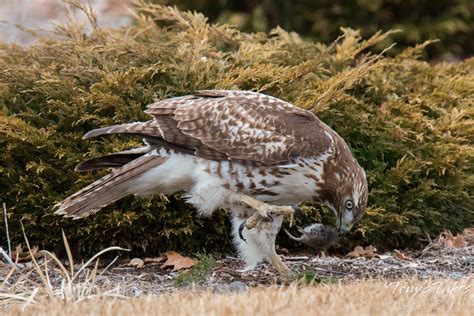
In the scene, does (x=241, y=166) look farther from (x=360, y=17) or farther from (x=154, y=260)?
(x=360, y=17)

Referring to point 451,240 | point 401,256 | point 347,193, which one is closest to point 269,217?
point 347,193

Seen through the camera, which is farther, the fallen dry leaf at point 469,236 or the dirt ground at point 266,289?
the fallen dry leaf at point 469,236

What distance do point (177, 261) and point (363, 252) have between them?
1.62 m

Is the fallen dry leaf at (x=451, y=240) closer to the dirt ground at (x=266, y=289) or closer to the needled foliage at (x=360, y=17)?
the dirt ground at (x=266, y=289)

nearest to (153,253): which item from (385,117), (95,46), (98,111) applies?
(98,111)

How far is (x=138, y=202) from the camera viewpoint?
762cm

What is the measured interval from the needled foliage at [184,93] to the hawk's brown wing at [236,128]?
2.46 feet

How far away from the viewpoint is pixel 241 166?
268 inches

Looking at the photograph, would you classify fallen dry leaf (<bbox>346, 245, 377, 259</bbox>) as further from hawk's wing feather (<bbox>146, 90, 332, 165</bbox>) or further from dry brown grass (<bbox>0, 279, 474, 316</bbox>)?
dry brown grass (<bbox>0, 279, 474, 316</bbox>)

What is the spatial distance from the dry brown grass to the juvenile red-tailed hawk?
43.4 inches

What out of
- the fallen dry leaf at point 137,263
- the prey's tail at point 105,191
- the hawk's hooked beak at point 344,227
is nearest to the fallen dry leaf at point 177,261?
the fallen dry leaf at point 137,263

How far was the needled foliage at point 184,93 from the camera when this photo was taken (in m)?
7.67

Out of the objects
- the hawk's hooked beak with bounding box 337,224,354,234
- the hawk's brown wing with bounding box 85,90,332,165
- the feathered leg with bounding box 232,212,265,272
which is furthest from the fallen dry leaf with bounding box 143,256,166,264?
the hawk's hooked beak with bounding box 337,224,354,234

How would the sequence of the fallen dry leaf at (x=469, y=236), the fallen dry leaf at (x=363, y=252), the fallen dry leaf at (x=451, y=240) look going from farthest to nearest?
1. the fallen dry leaf at (x=469, y=236)
2. the fallen dry leaf at (x=451, y=240)
3. the fallen dry leaf at (x=363, y=252)
